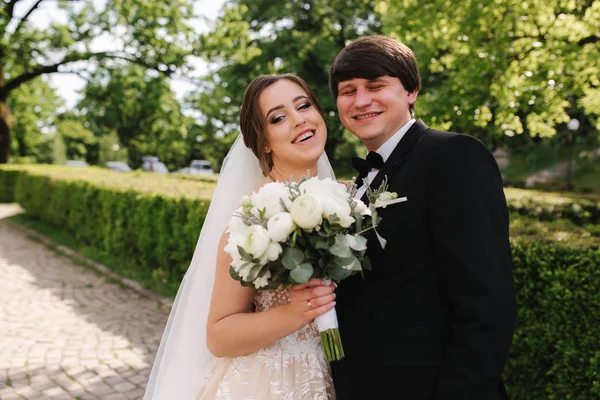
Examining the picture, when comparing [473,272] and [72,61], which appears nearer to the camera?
[473,272]

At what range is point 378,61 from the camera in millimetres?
2076

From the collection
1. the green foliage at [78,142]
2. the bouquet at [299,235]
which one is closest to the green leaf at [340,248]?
the bouquet at [299,235]

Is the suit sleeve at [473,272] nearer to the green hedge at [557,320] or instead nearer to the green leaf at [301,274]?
the green leaf at [301,274]

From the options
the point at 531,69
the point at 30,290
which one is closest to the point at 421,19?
the point at 531,69

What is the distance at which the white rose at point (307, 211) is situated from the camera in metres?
1.61

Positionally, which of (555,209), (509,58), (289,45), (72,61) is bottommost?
(555,209)

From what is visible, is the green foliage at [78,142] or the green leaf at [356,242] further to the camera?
the green foliage at [78,142]

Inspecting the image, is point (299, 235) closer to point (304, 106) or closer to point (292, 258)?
point (292, 258)

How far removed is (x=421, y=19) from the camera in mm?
6316

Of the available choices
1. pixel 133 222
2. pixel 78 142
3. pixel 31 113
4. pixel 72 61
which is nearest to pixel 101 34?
pixel 72 61

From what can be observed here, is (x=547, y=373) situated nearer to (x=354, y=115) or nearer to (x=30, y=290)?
(x=354, y=115)

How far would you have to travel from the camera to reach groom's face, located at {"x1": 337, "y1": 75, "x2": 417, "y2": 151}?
2121mm

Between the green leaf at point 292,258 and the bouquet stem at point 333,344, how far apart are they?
1.35ft

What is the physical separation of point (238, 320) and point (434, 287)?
863 millimetres
